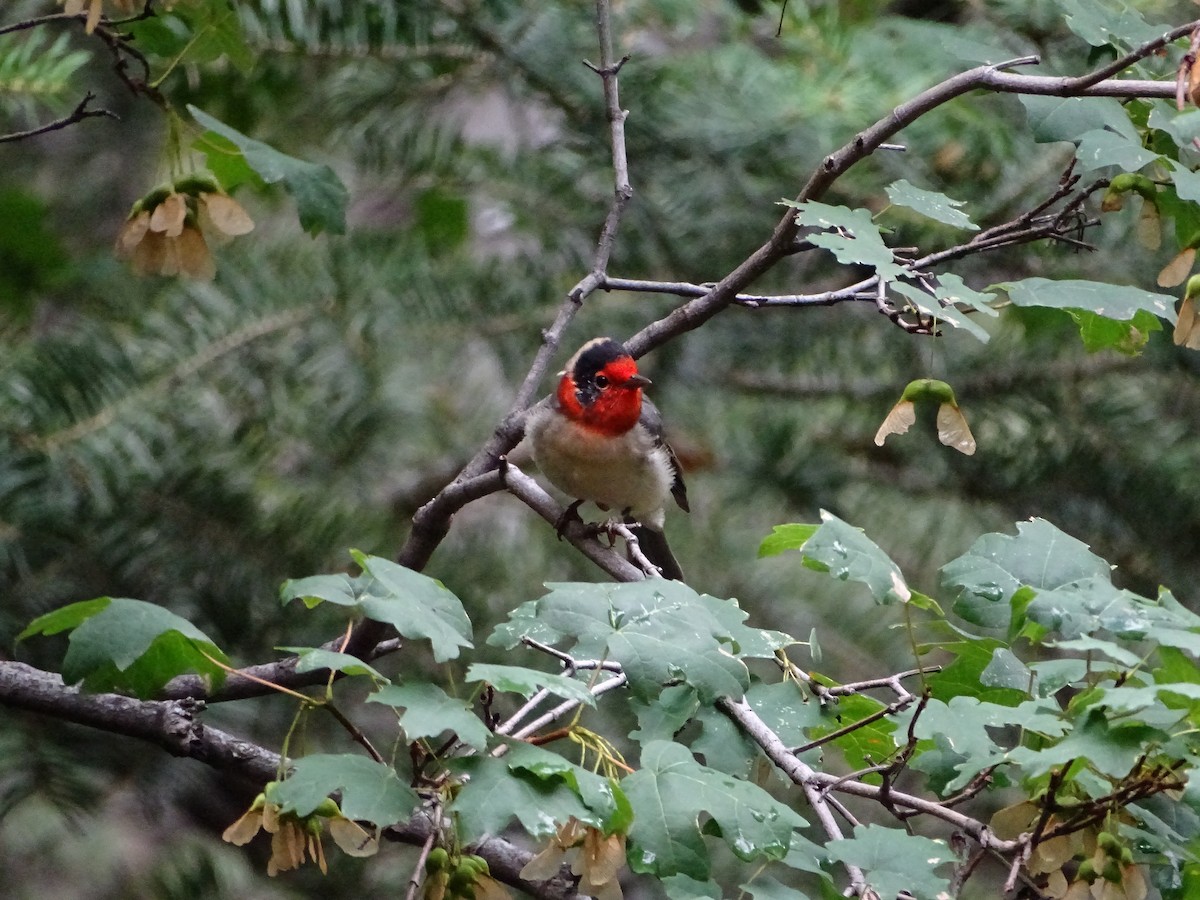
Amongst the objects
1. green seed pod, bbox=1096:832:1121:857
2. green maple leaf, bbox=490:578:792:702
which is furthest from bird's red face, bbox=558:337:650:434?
green seed pod, bbox=1096:832:1121:857

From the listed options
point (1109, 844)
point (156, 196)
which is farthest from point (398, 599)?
point (156, 196)

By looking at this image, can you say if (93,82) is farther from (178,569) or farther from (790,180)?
(790,180)

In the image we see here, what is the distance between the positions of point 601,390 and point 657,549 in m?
0.45

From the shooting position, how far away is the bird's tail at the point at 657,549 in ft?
10.1

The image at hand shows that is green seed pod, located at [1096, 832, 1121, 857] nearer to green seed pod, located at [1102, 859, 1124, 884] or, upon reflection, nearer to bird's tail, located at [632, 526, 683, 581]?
green seed pod, located at [1102, 859, 1124, 884]

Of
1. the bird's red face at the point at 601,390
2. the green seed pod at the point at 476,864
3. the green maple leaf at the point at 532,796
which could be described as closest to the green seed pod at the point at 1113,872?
the green maple leaf at the point at 532,796

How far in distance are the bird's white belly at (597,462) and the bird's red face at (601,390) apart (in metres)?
0.03

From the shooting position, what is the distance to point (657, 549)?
3143 mm

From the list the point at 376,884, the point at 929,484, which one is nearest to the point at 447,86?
the point at 929,484

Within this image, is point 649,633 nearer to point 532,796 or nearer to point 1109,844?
point 532,796

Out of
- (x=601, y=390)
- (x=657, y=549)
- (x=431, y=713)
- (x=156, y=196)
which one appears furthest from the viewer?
(x=657, y=549)

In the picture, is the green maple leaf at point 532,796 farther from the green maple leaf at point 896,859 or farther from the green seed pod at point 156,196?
the green seed pod at point 156,196

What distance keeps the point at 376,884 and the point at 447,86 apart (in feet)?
5.60

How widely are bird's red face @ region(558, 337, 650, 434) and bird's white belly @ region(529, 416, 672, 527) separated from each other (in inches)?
1.1
